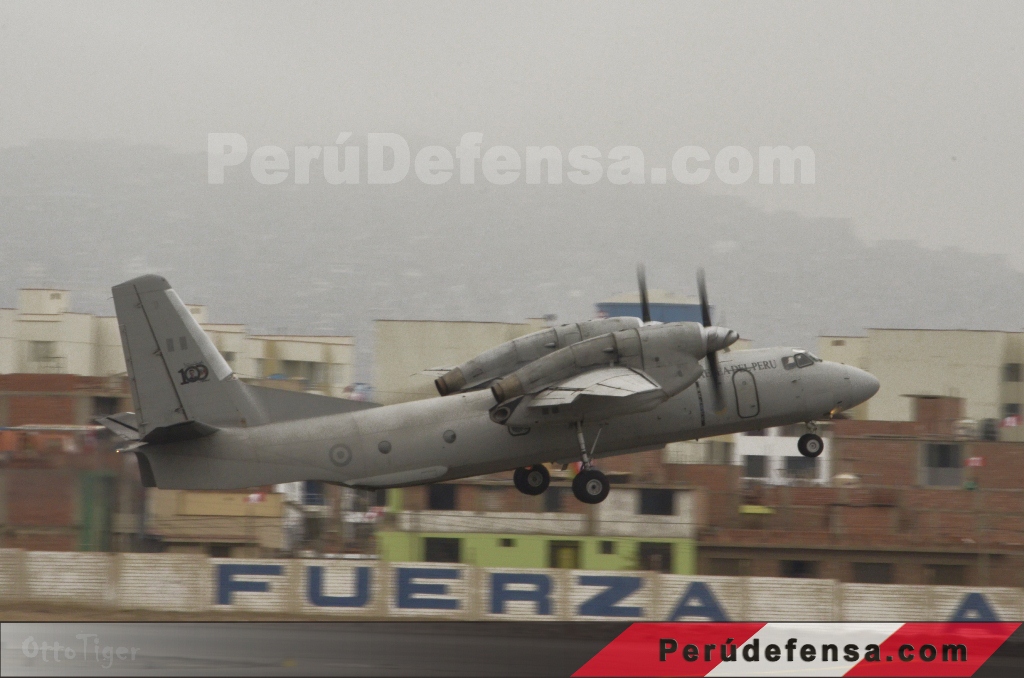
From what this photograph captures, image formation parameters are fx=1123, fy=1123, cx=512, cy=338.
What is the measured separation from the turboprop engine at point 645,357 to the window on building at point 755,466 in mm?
44387

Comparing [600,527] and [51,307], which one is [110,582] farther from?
[51,307]

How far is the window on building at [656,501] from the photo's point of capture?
165 feet

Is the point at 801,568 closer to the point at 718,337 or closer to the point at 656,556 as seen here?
the point at 656,556

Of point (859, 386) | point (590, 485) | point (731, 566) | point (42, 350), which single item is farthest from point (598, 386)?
point (42, 350)

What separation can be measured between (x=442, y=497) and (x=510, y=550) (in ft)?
17.0

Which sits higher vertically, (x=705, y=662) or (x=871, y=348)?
(x=871, y=348)

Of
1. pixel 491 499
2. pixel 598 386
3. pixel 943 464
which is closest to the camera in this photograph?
pixel 598 386

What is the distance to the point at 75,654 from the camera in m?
25.3

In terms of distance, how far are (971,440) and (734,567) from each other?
17929mm

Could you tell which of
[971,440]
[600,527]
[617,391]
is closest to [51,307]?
[600,527]

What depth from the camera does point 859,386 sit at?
101ft

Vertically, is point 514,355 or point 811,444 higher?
point 514,355

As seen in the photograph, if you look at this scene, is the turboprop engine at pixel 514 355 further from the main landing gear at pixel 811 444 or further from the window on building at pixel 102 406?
the window on building at pixel 102 406

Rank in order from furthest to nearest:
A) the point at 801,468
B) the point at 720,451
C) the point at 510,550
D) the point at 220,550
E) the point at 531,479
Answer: the point at 720,451 < the point at 801,468 < the point at 510,550 < the point at 220,550 < the point at 531,479
